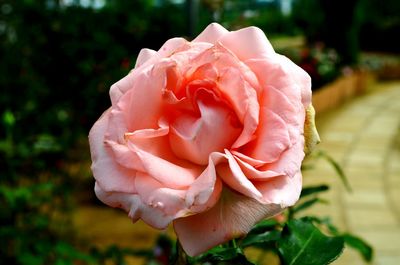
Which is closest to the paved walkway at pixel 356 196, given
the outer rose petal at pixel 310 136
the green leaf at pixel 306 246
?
the green leaf at pixel 306 246

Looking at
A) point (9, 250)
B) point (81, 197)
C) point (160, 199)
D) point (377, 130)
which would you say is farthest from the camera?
point (377, 130)

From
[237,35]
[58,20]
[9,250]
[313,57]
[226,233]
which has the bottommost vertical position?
[313,57]

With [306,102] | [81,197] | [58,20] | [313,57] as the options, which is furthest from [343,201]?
[313,57]

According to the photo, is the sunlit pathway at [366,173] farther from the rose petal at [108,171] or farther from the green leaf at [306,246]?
the rose petal at [108,171]

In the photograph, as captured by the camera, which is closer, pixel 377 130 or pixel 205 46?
pixel 205 46

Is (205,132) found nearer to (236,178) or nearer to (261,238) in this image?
(236,178)

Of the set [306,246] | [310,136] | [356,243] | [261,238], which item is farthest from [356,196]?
[310,136]

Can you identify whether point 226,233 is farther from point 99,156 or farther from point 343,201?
point 343,201
